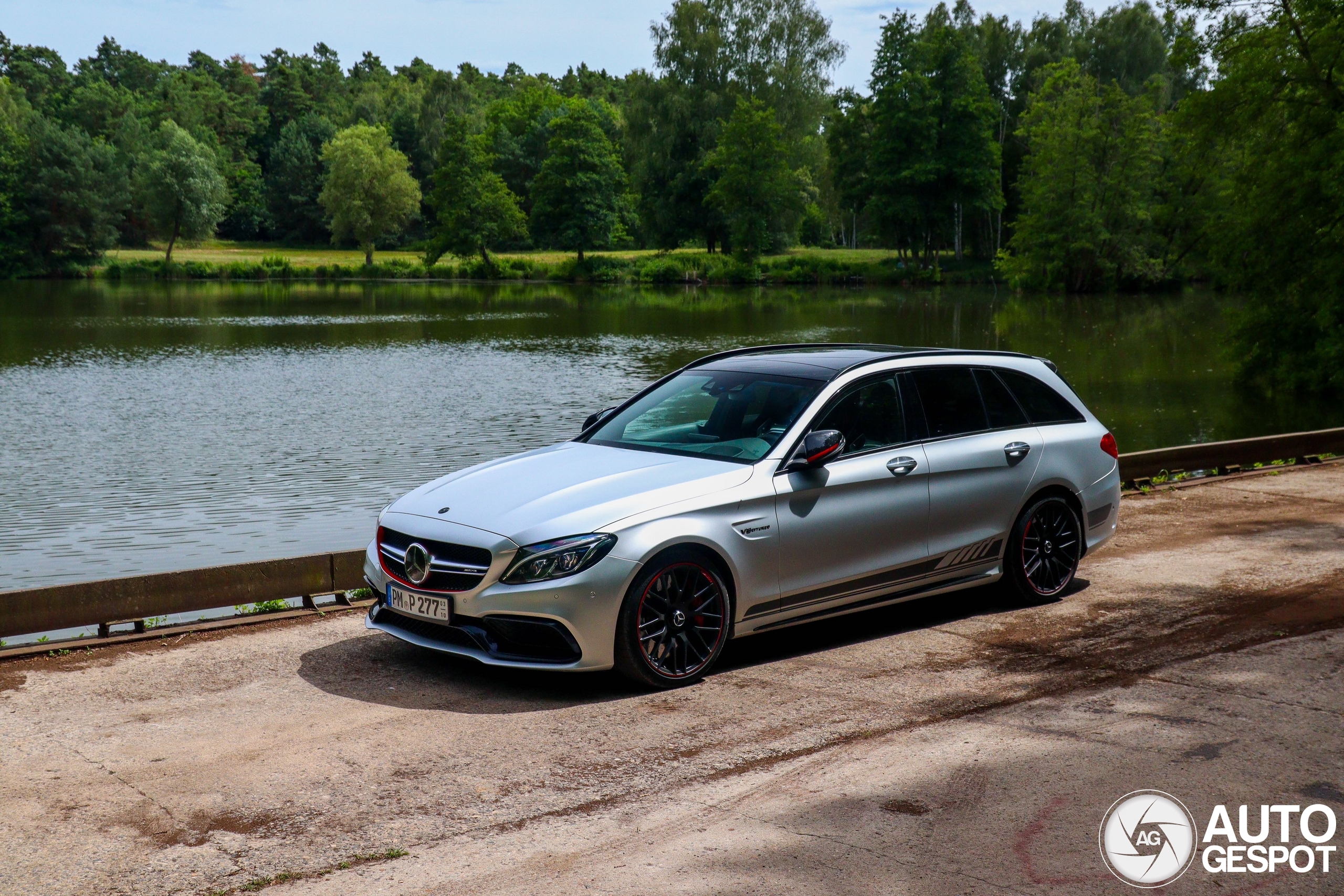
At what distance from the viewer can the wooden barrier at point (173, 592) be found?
24.5ft

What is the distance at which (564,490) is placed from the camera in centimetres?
670

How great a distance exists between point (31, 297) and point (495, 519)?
74.4 metres

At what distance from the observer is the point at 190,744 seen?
5.80 m

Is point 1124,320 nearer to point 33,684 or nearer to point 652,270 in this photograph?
point 652,270

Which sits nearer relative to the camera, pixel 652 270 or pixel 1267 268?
pixel 1267 268

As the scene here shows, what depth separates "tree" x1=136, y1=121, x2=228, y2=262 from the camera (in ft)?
335

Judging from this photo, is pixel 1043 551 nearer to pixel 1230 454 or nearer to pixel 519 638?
pixel 519 638

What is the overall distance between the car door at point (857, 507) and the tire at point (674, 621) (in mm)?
499

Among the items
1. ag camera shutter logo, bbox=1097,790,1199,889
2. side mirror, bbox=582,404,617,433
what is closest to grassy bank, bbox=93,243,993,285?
side mirror, bbox=582,404,617,433

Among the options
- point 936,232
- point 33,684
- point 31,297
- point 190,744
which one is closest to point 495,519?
point 190,744

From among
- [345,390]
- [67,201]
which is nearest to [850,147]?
[67,201]

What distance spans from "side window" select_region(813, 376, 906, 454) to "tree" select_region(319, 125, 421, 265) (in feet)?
338

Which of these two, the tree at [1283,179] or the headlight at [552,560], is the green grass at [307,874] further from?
the tree at [1283,179]

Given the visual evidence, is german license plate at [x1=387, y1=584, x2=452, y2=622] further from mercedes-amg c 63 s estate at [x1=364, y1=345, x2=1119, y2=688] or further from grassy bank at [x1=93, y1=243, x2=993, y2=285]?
grassy bank at [x1=93, y1=243, x2=993, y2=285]
